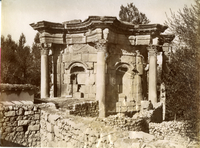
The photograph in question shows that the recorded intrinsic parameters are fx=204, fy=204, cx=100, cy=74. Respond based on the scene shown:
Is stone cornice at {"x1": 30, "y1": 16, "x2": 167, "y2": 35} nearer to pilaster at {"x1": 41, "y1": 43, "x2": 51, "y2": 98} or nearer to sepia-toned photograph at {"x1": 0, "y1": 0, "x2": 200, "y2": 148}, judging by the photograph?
sepia-toned photograph at {"x1": 0, "y1": 0, "x2": 200, "y2": 148}

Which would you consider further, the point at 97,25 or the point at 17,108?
the point at 97,25

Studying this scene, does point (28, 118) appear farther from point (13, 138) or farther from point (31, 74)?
point (31, 74)

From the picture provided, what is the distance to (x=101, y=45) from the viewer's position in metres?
10.5

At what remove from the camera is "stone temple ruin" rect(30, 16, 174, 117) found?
10.8 metres

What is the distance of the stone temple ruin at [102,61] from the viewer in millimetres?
10781

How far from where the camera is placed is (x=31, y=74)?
50.5 ft

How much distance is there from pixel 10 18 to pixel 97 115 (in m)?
5.84

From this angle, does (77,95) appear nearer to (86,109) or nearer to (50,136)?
(86,109)

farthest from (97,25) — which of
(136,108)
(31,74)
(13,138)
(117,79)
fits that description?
(31,74)

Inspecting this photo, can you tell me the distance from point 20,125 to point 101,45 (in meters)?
5.78

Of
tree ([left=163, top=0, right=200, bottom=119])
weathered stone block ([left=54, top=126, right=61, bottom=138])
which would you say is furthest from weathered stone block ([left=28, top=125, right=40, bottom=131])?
tree ([left=163, top=0, right=200, bottom=119])

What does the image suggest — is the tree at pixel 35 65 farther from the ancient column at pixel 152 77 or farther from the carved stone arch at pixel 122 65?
the ancient column at pixel 152 77

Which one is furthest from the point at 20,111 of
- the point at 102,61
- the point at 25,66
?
the point at 25,66

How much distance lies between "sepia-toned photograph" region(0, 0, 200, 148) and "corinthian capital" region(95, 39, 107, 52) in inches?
2.0
